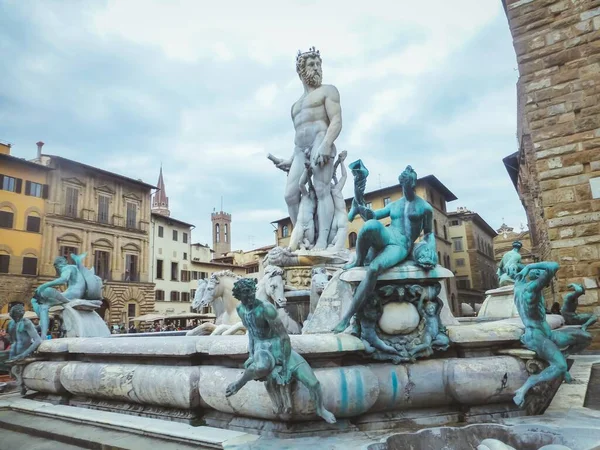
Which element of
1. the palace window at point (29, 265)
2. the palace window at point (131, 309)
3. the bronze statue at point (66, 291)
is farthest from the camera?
the palace window at point (131, 309)

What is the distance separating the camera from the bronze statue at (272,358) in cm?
252

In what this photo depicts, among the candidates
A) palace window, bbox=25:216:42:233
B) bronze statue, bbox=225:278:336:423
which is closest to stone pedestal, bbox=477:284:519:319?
bronze statue, bbox=225:278:336:423

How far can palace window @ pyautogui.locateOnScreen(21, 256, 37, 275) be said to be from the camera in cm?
3070

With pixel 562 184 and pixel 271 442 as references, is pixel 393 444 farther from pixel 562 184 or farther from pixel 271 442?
pixel 562 184

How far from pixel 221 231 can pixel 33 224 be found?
222ft

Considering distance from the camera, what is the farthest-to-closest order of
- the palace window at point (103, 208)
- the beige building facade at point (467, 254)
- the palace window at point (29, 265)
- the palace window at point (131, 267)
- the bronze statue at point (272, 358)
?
1. the beige building facade at point (467, 254)
2. the palace window at point (131, 267)
3. the palace window at point (103, 208)
4. the palace window at point (29, 265)
5. the bronze statue at point (272, 358)

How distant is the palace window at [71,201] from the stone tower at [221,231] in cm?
6343

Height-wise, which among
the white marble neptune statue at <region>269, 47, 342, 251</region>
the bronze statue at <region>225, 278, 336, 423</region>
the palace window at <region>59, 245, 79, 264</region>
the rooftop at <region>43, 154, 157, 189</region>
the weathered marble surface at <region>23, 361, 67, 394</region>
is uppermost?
the rooftop at <region>43, 154, 157, 189</region>

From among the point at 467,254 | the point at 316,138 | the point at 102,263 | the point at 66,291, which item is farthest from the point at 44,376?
the point at 467,254

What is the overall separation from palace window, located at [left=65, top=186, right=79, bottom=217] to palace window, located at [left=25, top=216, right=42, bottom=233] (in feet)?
7.99

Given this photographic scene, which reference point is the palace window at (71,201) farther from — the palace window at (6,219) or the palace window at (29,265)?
the palace window at (29,265)

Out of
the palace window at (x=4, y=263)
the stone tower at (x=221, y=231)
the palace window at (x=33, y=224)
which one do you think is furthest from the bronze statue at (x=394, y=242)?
the stone tower at (x=221, y=231)

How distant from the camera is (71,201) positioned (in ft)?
116

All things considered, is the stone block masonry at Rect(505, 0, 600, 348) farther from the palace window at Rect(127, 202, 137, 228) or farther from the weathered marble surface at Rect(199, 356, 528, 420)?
the palace window at Rect(127, 202, 137, 228)
